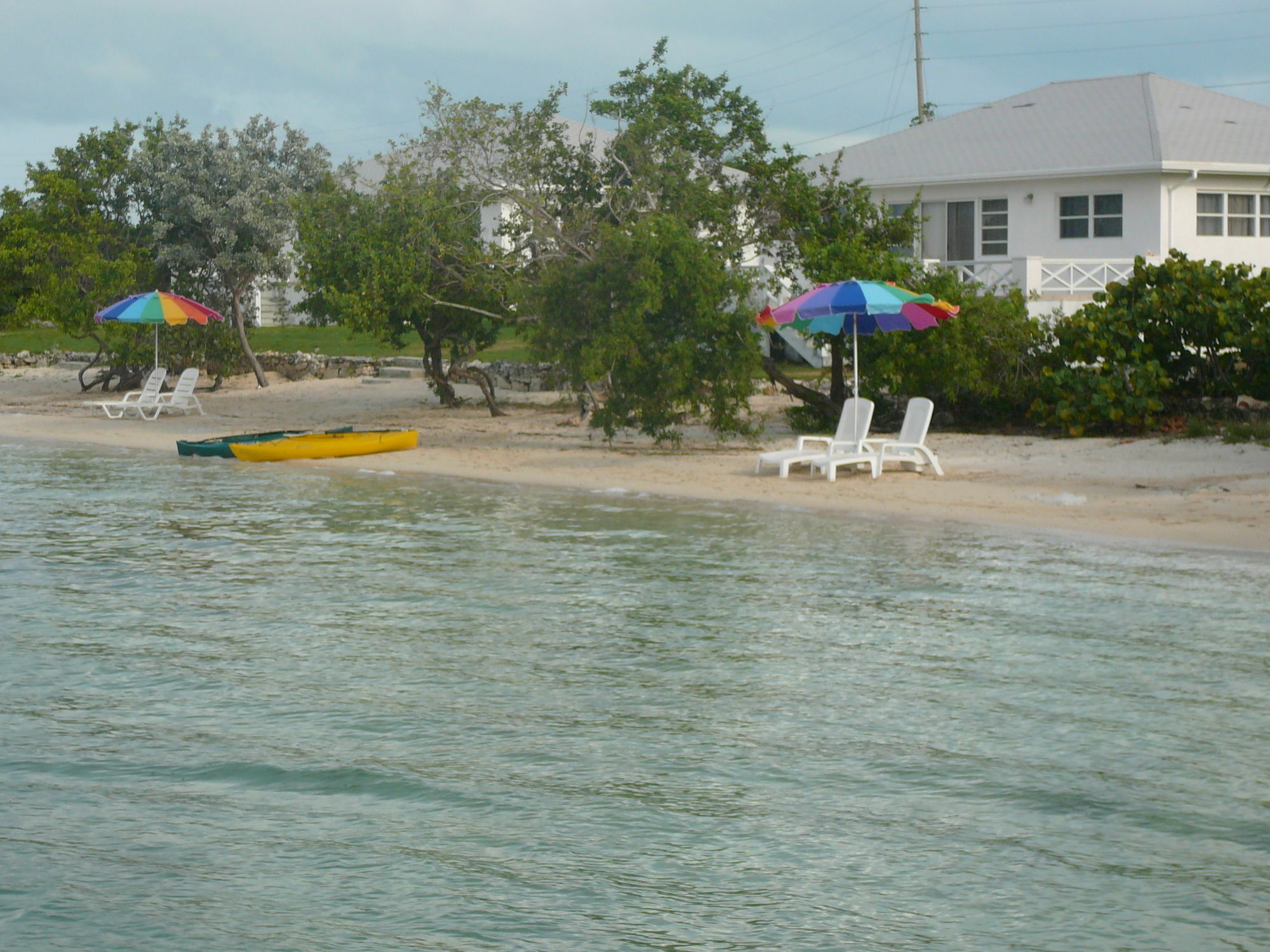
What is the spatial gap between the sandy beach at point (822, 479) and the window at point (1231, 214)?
34.7 feet

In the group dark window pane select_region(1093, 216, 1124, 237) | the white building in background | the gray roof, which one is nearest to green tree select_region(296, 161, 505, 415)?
the white building in background

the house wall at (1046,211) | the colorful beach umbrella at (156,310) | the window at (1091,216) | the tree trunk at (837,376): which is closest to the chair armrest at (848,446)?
the tree trunk at (837,376)

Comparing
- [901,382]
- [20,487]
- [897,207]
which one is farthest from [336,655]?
[897,207]

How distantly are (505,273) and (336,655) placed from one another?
47.7ft

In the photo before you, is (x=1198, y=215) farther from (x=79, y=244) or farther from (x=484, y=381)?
(x=79, y=244)

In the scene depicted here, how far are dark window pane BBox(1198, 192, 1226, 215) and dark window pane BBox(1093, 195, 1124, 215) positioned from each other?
167cm

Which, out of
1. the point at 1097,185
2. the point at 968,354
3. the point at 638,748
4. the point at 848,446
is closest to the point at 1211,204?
the point at 1097,185

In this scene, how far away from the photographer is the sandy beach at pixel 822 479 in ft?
50.6

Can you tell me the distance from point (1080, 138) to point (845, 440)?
55.0ft

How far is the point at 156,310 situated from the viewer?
87.9 feet

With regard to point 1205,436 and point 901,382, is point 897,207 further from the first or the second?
point 1205,436

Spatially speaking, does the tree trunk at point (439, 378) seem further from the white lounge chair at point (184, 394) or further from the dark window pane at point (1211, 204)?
the dark window pane at point (1211, 204)

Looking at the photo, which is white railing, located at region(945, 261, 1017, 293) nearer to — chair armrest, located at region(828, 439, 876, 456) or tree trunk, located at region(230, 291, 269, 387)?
chair armrest, located at region(828, 439, 876, 456)

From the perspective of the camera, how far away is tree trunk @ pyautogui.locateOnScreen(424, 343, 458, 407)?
27250 mm
